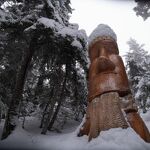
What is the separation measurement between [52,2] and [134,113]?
7745mm

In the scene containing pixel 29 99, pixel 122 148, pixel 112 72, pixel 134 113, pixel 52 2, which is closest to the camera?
pixel 122 148

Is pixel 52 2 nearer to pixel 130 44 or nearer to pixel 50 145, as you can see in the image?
pixel 50 145

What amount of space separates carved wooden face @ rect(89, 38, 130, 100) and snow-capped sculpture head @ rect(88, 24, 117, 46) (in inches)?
12.9

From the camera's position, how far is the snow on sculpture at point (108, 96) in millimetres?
8469

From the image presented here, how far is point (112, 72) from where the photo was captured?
9516mm

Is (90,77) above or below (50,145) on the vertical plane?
above

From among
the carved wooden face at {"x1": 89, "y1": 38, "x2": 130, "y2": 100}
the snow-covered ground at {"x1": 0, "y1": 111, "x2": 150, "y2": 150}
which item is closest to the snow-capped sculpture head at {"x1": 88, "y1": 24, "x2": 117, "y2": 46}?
the carved wooden face at {"x1": 89, "y1": 38, "x2": 130, "y2": 100}

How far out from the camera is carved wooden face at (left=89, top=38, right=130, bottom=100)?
363 inches

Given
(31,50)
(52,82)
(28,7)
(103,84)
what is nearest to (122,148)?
(103,84)

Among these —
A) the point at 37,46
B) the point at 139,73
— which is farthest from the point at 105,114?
the point at 139,73

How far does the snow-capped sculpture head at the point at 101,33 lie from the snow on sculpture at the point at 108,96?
21 cm

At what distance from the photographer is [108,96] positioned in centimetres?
889

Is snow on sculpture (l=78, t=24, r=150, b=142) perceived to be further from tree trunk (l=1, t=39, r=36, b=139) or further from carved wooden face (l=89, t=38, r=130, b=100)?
tree trunk (l=1, t=39, r=36, b=139)

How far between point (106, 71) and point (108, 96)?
1.06 meters
